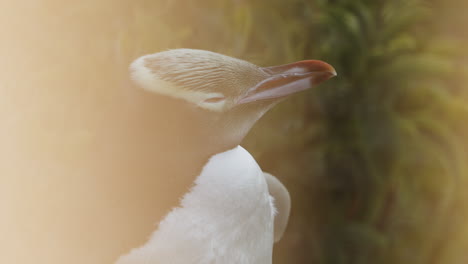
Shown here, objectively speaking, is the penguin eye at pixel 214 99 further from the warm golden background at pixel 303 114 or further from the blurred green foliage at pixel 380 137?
the blurred green foliage at pixel 380 137

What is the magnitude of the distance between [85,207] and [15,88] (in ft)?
0.18

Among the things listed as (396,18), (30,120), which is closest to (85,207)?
(30,120)

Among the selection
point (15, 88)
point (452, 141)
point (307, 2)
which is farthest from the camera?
point (452, 141)

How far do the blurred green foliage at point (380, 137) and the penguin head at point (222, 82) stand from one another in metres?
0.26

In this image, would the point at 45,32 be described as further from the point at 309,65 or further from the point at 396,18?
the point at 396,18

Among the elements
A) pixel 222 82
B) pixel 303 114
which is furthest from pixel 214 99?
pixel 303 114

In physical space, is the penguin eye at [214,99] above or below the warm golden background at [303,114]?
above

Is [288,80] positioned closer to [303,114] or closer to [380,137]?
[303,114]

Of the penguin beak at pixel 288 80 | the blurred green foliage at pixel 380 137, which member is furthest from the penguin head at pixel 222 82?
the blurred green foliage at pixel 380 137

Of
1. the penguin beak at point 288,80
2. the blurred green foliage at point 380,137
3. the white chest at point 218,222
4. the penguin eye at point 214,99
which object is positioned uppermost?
the penguin beak at point 288,80

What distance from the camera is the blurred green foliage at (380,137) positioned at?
1.81 ft

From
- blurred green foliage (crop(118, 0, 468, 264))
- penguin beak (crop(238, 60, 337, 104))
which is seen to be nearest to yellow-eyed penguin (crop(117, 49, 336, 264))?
penguin beak (crop(238, 60, 337, 104))

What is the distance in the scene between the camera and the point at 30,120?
19 cm

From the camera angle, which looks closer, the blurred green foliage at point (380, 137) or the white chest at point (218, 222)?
the white chest at point (218, 222)
